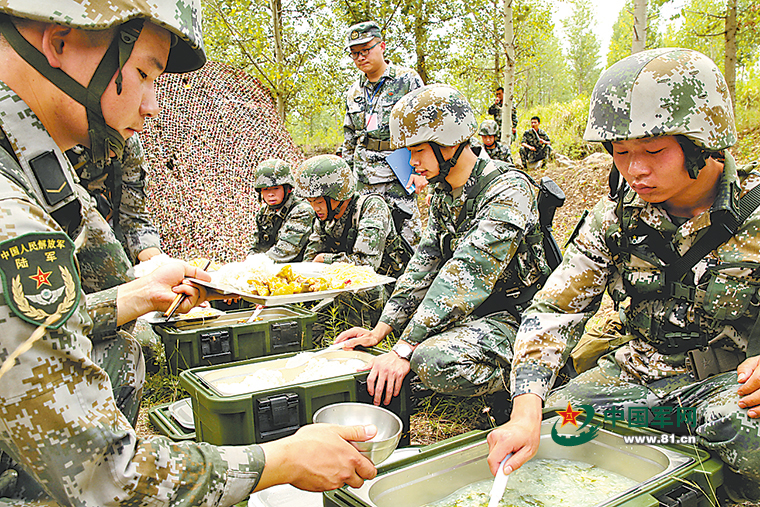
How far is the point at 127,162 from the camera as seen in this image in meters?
3.54

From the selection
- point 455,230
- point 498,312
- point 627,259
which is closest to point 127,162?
point 455,230

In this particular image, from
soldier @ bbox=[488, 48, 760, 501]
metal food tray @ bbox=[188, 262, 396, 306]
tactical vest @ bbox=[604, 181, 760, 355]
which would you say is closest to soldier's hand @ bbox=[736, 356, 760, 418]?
soldier @ bbox=[488, 48, 760, 501]

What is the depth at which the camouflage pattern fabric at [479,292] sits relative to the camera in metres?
2.69

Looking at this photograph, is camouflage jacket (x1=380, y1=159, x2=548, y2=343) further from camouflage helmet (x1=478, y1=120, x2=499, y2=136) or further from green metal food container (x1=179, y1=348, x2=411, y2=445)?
camouflage helmet (x1=478, y1=120, x2=499, y2=136)

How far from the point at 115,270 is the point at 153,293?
0.66 m

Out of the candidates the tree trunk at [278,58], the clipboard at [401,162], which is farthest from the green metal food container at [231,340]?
the tree trunk at [278,58]

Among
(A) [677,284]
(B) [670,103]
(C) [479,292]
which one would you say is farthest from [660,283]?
(C) [479,292]

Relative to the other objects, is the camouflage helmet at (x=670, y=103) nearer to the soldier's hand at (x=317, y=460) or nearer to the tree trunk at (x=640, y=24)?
the soldier's hand at (x=317, y=460)

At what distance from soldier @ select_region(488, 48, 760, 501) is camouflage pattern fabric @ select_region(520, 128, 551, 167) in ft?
37.9

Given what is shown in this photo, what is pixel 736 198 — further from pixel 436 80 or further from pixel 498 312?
pixel 436 80

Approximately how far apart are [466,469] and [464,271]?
1.13m

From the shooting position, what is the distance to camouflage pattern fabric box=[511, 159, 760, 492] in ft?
6.26

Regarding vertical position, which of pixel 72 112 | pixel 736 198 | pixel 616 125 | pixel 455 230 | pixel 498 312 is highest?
pixel 72 112

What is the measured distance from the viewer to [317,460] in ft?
4.58
